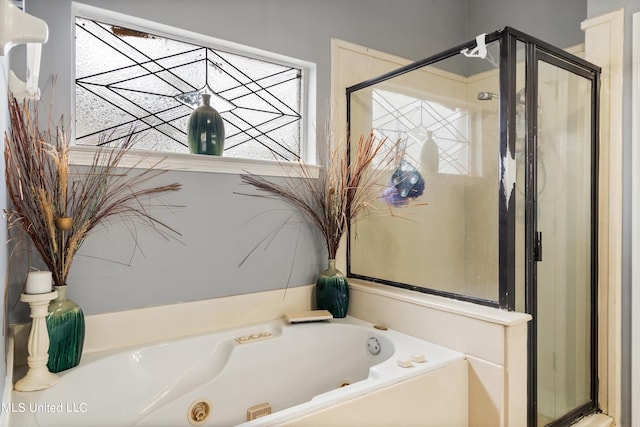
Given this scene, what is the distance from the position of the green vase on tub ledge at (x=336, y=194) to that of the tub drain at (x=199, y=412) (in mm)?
773

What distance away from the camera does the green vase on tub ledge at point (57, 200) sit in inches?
54.5

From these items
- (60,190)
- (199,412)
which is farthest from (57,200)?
(199,412)

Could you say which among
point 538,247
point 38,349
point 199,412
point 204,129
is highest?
point 204,129

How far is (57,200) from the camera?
1.49m

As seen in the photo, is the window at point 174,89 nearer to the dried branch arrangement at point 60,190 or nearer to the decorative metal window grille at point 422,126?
the dried branch arrangement at point 60,190

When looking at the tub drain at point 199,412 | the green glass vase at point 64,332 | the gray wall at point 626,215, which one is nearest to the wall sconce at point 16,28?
the green glass vase at point 64,332

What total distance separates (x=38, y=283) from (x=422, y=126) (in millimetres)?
1774

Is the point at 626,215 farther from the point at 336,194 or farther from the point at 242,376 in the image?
the point at 242,376

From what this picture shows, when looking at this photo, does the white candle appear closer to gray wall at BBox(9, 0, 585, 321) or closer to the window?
gray wall at BBox(9, 0, 585, 321)

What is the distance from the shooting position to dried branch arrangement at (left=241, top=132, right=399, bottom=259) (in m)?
2.14

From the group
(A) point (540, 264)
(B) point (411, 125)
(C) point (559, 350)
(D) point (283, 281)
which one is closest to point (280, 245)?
(D) point (283, 281)

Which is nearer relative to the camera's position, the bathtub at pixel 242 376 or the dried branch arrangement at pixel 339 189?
the bathtub at pixel 242 376

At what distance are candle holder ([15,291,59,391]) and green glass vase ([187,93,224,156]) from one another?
86 centimetres

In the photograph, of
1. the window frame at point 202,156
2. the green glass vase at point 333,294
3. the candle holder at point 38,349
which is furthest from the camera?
the green glass vase at point 333,294
